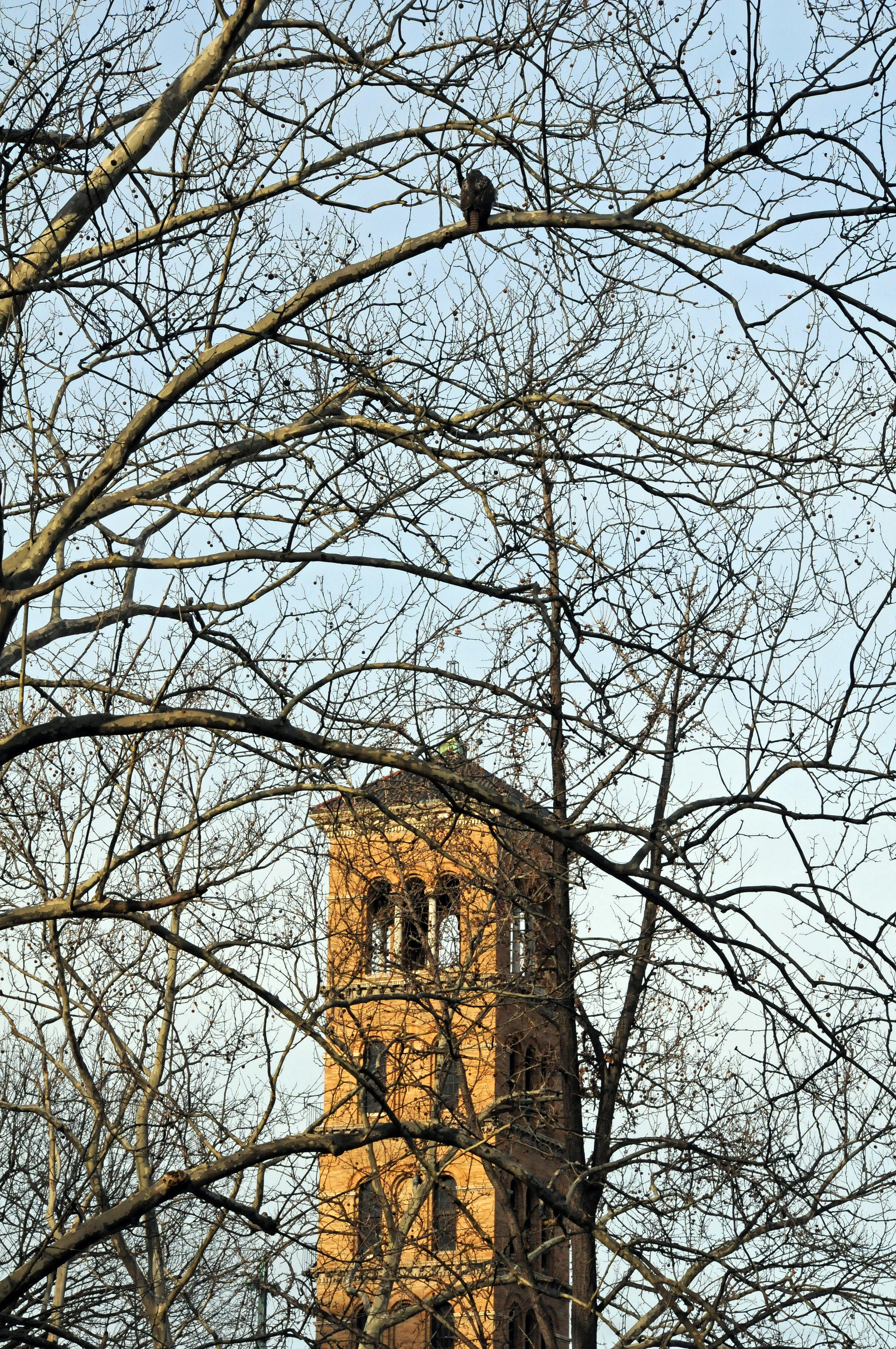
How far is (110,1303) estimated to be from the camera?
1150 cm

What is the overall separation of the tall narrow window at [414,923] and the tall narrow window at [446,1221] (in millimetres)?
2216

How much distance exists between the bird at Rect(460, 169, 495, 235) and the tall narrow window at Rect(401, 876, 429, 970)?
879 cm

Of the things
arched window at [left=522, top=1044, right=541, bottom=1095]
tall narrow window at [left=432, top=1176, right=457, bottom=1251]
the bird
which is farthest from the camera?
arched window at [left=522, top=1044, right=541, bottom=1095]

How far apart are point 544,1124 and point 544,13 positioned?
10020 mm

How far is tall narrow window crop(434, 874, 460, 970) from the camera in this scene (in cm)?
1448

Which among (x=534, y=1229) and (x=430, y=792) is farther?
(x=430, y=792)

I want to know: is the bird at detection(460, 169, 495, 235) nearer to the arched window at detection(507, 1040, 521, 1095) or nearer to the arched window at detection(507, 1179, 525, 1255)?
the arched window at detection(507, 1179, 525, 1255)

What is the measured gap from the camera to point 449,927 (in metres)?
15.5

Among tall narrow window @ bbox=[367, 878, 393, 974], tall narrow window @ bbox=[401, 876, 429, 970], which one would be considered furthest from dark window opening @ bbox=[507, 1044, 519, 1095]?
tall narrow window @ bbox=[367, 878, 393, 974]

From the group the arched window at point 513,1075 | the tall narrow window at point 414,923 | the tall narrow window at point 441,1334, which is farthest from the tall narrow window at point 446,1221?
the tall narrow window at point 414,923

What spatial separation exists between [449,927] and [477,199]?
11.1m

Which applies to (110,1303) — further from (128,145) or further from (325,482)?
(128,145)

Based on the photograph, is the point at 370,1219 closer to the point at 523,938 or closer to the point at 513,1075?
the point at 513,1075

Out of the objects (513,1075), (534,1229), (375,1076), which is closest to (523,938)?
(513,1075)
